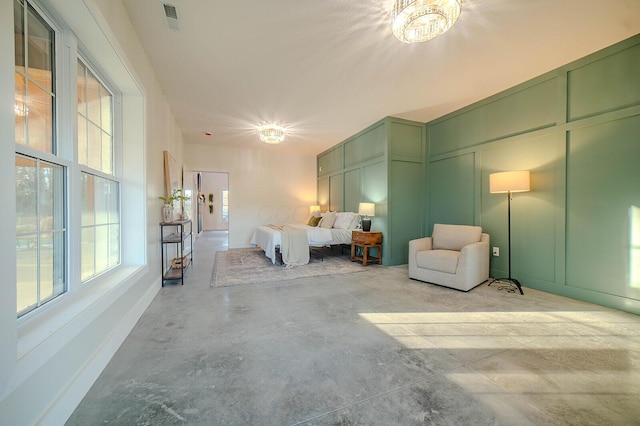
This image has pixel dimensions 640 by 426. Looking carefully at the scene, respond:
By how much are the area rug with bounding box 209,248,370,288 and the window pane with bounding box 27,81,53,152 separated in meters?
2.44

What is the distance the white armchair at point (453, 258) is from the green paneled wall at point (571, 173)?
481 millimetres

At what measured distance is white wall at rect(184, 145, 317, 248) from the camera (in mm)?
6852

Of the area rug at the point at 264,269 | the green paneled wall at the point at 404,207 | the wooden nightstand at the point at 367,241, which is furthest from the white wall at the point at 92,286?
the green paneled wall at the point at 404,207

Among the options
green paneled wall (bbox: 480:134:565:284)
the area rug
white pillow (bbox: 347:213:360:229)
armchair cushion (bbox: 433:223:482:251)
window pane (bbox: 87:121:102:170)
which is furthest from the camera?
white pillow (bbox: 347:213:360:229)

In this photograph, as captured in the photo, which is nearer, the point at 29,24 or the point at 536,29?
the point at 29,24

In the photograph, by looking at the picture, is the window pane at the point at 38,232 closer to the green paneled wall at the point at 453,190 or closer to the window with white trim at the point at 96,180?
the window with white trim at the point at 96,180

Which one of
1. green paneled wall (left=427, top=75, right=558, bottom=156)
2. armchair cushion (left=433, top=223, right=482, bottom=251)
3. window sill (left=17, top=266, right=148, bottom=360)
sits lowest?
window sill (left=17, top=266, right=148, bottom=360)

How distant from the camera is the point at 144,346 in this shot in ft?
6.21

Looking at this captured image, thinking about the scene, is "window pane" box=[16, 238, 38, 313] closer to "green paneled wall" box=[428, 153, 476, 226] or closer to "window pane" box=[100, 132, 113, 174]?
"window pane" box=[100, 132, 113, 174]

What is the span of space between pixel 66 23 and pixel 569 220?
504 centimetres

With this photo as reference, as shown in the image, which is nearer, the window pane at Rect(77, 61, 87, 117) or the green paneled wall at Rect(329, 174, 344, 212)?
the window pane at Rect(77, 61, 87, 117)

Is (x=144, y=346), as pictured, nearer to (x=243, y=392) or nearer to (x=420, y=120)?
(x=243, y=392)

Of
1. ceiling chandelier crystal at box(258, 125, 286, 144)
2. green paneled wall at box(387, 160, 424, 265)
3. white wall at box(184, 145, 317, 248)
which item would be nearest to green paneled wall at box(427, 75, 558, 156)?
green paneled wall at box(387, 160, 424, 265)

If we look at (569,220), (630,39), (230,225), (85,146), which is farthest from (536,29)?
(230,225)
